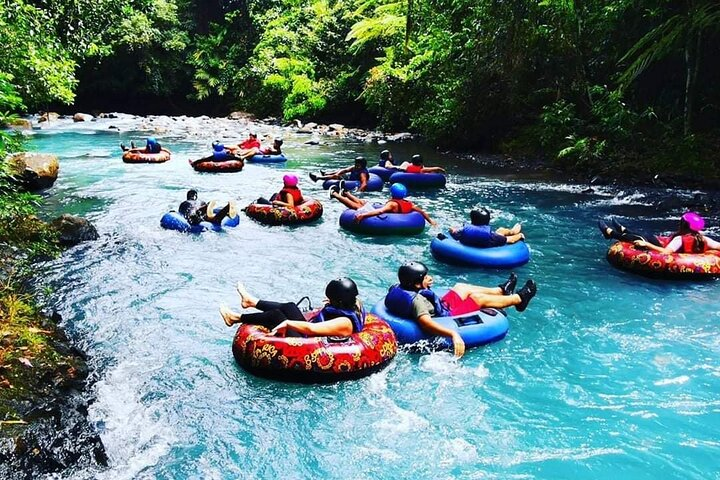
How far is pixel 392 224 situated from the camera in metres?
10.2

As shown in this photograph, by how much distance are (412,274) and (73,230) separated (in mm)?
6083

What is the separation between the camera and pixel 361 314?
18.7 ft

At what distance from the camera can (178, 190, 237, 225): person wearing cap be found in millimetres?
10227

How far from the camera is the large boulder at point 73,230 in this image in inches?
368

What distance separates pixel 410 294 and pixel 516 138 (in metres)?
14.0

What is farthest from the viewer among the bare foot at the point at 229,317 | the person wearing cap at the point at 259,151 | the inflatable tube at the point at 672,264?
the person wearing cap at the point at 259,151

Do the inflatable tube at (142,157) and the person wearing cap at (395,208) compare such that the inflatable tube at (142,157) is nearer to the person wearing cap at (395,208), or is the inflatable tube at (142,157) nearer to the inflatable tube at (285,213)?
the inflatable tube at (285,213)

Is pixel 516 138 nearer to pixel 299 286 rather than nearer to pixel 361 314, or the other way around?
pixel 299 286

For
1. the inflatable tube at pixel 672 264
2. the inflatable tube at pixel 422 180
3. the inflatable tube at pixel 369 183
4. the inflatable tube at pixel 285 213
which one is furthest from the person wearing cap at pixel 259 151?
the inflatable tube at pixel 672 264

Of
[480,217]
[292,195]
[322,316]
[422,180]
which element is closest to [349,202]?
[292,195]

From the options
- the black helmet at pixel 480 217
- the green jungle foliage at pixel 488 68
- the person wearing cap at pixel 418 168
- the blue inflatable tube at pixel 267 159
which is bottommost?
the blue inflatable tube at pixel 267 159

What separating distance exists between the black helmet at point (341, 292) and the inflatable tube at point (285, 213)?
556 centimetres

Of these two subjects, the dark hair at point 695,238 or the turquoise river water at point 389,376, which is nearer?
the turquoise river water at point 389,376

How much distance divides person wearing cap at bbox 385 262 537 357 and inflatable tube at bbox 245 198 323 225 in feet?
16.3
